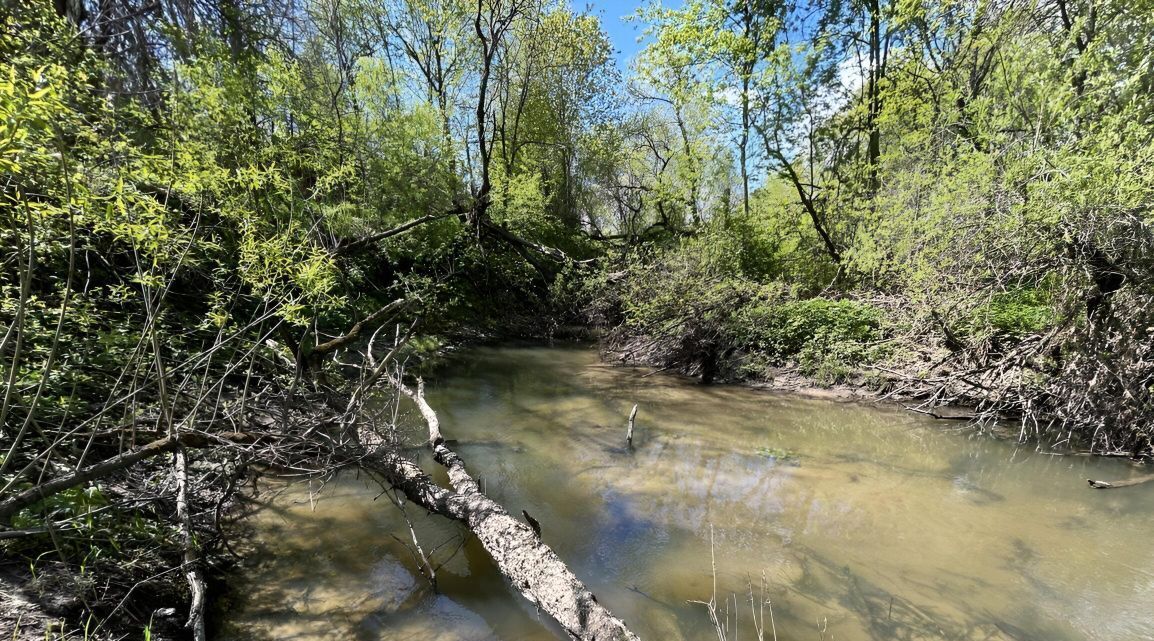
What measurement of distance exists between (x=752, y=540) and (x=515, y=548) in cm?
262

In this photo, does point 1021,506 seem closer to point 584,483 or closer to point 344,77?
point 584,483

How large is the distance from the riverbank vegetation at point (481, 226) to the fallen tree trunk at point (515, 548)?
968 mm

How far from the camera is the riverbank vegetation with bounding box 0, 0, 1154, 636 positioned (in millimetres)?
3408

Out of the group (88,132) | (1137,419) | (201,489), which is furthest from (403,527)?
(1137,419)

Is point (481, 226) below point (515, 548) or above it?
above

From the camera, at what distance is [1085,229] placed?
6250 mm

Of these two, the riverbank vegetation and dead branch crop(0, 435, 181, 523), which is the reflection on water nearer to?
the riverbank vegetation

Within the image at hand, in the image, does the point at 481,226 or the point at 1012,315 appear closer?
the point at 1012,315

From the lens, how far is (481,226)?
14.2 metres

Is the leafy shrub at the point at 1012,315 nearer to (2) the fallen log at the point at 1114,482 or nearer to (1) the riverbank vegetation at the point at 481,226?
(1) the riverbank vegetation at the point at 481,226

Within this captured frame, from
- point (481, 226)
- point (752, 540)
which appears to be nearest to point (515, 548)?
point (752, 540)

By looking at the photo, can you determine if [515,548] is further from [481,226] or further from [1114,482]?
[481,226]

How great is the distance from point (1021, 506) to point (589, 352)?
1118 cm

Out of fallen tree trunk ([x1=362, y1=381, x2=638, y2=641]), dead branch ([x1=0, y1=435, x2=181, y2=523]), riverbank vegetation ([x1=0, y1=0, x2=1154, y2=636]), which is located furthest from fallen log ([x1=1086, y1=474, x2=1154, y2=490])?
dead branch ([x1=0, y1=435, x2=181, y2=523])
